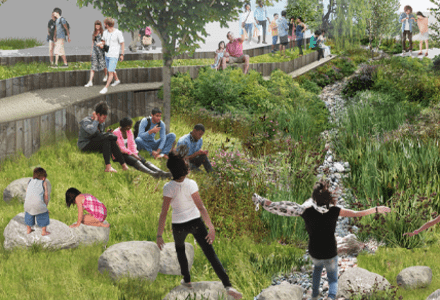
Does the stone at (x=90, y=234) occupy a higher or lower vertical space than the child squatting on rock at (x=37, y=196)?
lower

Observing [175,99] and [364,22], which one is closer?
[175,99]

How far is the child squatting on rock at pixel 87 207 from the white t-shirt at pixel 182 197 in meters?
1.76

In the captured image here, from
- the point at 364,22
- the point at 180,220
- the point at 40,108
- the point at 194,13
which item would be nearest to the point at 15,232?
the point at 180,220

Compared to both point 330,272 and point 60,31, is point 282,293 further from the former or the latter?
point 60,31

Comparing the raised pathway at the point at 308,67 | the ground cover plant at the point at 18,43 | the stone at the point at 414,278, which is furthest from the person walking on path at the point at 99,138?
the ground cover plant at the point at 18,43

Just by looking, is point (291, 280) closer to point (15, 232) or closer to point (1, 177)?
point (15, 232)

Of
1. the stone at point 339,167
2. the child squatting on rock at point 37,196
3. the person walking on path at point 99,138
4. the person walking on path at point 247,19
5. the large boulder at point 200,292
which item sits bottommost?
the large boulder at point 200,292

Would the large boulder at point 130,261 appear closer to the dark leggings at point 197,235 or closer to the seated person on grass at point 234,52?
the dark leggings at point 197,235

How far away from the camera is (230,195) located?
8.05 m

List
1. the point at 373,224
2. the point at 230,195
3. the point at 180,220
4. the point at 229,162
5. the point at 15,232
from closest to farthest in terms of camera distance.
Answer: the point at 180,220, the point at 15,232, the point at 373,224, the point at 230,195, the point at 229,162

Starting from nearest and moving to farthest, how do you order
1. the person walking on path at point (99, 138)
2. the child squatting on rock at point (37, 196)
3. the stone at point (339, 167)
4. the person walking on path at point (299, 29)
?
the child squatting on rock at point (37, 196) < the person walking on path at point (99, 138) < the stone at point (339, 167) < the person walking on path at point (299, 29)

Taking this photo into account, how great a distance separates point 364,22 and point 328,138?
17.8m

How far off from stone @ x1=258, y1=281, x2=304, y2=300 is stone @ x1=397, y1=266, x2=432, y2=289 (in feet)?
4.31

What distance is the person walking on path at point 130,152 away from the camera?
8.85 meters
